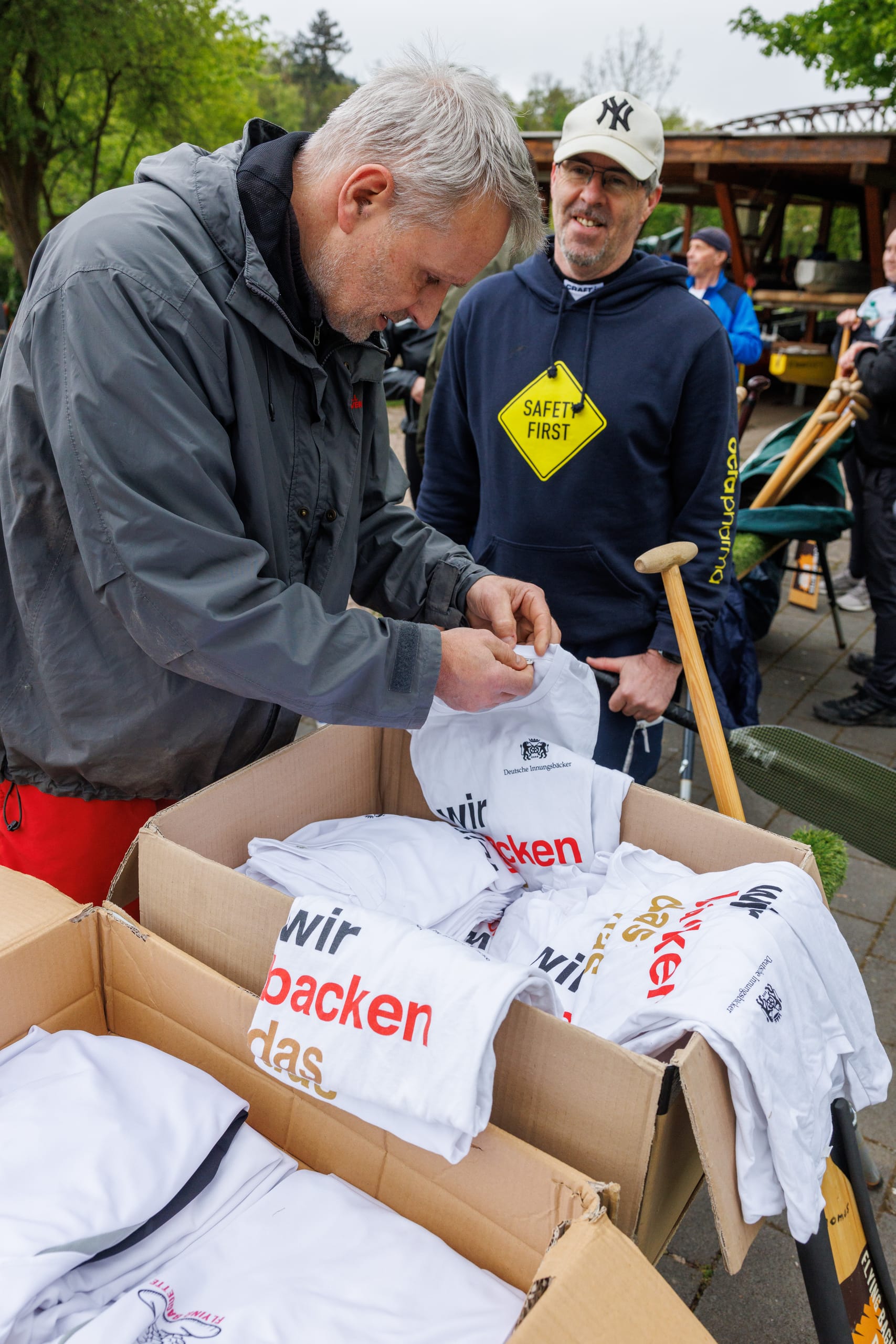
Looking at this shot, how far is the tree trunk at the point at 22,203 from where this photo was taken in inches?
635

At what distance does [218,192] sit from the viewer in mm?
1343

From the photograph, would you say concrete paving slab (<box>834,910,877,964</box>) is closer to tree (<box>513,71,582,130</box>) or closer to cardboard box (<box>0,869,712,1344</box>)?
cardboard box (<box>0,869,712,1344</box>)

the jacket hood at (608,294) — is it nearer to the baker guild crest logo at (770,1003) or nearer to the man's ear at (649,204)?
the man's ear at (649,204)

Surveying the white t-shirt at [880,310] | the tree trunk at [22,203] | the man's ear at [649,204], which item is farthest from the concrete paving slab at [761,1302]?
the tree trunk at [22,203]

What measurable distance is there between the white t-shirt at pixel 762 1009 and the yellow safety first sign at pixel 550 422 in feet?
4.00

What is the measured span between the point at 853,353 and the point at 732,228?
379 inches

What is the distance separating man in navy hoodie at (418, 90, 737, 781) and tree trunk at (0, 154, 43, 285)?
16478 millimetres

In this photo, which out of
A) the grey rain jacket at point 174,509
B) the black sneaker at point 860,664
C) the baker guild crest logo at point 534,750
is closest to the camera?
the grey rain jacket at point 174,509

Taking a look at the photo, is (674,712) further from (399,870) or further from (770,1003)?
(770,1003)

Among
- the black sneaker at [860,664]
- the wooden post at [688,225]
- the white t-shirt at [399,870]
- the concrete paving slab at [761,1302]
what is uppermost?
the wooden post at [688,225]

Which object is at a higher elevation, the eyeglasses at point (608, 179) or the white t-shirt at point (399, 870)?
the eyeglasses at point (608, 179)

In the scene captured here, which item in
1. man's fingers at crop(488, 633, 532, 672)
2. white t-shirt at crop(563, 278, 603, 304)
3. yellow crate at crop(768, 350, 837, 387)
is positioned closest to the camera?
man's fingers at crop(488, 633, 532, 672)

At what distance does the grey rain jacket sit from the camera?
1.18m

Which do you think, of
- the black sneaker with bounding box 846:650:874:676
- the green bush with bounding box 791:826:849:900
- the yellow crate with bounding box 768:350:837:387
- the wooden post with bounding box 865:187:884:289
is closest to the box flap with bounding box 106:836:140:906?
the green bush with bounding box 791:826:849:900
